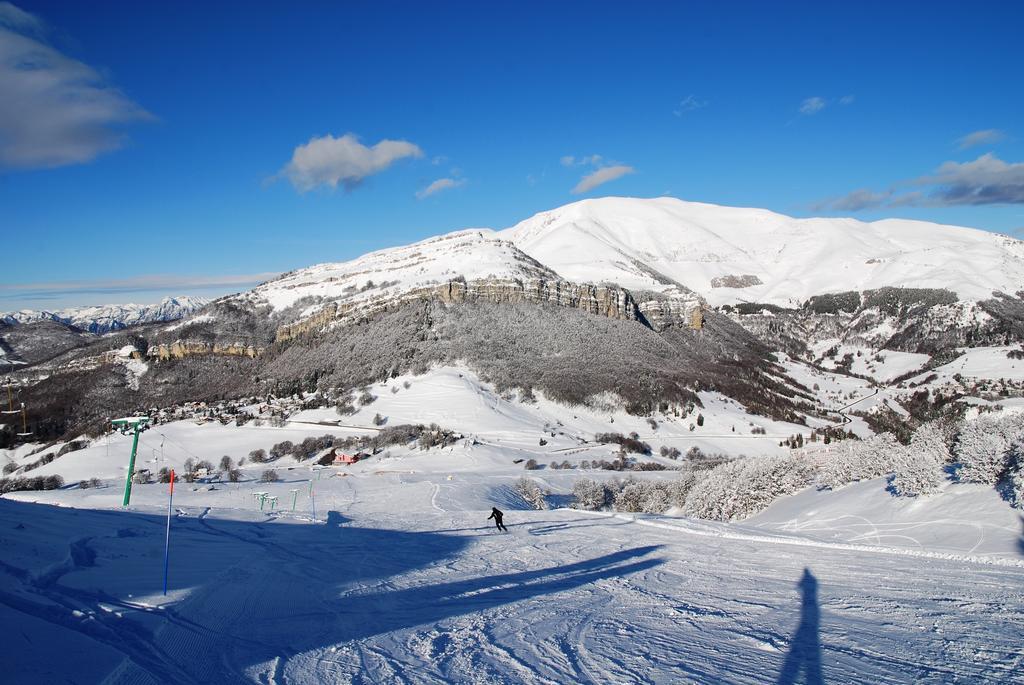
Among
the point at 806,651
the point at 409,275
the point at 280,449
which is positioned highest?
the point at 409,275

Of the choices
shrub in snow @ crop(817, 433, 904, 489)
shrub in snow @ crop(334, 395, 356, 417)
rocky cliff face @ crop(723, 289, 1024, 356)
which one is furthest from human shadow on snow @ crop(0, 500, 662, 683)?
rocky cliff face @ crop(723, 289, 1024, 356)

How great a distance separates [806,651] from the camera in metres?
7.66

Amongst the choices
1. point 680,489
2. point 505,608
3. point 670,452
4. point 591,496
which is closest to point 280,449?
point 591,496

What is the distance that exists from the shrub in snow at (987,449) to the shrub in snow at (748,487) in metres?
6.87

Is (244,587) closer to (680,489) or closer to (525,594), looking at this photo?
(525,594)

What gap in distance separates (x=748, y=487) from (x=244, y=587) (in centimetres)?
1932

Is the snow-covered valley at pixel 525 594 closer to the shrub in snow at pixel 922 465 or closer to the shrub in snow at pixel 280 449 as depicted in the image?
the shrub in snow at pixel 922 465

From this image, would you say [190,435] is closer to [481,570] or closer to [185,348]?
[481,570]

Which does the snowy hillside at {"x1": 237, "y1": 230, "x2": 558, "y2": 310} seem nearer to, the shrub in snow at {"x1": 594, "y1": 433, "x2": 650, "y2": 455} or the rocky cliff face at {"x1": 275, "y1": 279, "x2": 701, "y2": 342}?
the rocky cliff face at {"x1": 275, "y1": 279, "x2": 701, "y2": 342}

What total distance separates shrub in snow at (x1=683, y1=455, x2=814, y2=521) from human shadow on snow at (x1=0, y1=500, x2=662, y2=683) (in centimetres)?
987

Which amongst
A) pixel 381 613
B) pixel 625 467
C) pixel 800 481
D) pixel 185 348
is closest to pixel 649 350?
pixel 625 467

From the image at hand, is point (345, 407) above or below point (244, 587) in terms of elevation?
above

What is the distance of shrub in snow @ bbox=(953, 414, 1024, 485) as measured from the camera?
651 inches

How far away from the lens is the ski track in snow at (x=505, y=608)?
729 cm
